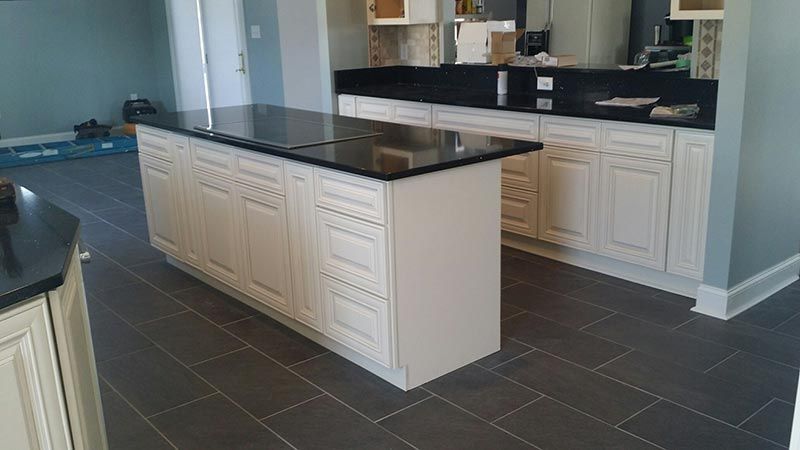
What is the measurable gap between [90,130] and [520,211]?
18.9ft

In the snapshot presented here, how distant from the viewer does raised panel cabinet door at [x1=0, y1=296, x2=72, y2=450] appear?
138 centimetres

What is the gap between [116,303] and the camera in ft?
11.9

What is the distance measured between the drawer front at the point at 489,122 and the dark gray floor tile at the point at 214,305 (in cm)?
172

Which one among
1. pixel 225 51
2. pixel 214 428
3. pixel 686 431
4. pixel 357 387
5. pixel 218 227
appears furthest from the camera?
pixel 225 51

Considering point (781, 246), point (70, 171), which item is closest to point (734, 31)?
point (781, 246)

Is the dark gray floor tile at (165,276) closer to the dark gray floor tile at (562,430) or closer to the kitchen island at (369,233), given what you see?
the kitchen island at (369,233)

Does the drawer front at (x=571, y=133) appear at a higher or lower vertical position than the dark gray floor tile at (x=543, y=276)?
higher

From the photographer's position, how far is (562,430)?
7.84ft

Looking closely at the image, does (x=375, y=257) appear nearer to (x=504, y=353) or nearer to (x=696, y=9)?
(x=504, y=353)

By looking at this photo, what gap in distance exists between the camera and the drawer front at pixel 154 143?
381 centimetres

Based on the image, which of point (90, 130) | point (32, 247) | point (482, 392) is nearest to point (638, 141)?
point (482, 392)

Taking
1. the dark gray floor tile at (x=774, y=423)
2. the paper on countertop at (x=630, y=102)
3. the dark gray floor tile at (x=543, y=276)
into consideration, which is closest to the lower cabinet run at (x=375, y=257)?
the dark gray floor tile at (x=543, y=276)

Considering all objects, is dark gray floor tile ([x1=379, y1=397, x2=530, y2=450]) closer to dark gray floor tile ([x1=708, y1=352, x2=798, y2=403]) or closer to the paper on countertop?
dark gray floor tile ([x1=708, y1=352, x2=798, y2=403])

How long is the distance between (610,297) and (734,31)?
1.32 m
